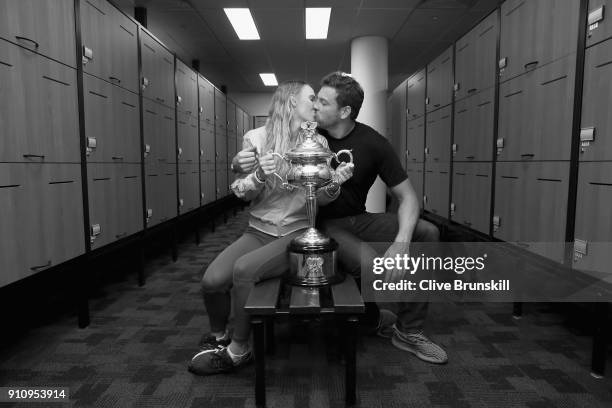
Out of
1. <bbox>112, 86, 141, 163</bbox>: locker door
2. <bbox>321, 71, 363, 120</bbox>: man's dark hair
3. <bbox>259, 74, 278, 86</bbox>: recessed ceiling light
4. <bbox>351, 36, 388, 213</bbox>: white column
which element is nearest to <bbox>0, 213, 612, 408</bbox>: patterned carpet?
<bbox>112, 86, 141, 163</bbox>: locker door

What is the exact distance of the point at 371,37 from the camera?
602 cm

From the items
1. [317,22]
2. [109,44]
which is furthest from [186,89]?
[317,22]

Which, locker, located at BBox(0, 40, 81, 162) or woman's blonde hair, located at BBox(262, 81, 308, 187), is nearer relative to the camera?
locker, located at BBox(0, 40, 81, 162)

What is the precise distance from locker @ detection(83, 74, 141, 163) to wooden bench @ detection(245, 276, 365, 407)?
1.42 m

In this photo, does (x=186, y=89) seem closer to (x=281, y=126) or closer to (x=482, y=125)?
(x=281, y=126)

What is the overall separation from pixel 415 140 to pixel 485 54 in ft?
5.33

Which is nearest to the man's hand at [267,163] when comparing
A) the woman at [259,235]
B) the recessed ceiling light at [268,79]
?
the woman at [259,235]

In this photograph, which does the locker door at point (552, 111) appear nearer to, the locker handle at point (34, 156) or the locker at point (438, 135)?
the locker at point (438, 135)

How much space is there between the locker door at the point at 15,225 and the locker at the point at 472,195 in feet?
7.79

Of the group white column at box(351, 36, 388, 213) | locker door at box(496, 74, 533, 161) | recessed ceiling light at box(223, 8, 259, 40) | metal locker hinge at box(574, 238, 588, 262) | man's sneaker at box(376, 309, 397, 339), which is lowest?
man's sneaker at box(376, 309, 397, 339)

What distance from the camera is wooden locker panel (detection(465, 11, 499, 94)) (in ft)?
8.37

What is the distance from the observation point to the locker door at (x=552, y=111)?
1.88 metres

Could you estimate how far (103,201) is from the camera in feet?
8.28

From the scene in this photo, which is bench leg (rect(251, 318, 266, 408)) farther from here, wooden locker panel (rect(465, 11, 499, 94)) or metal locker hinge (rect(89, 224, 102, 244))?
wooden locker panel (rect(465, 11, 499, 94))
